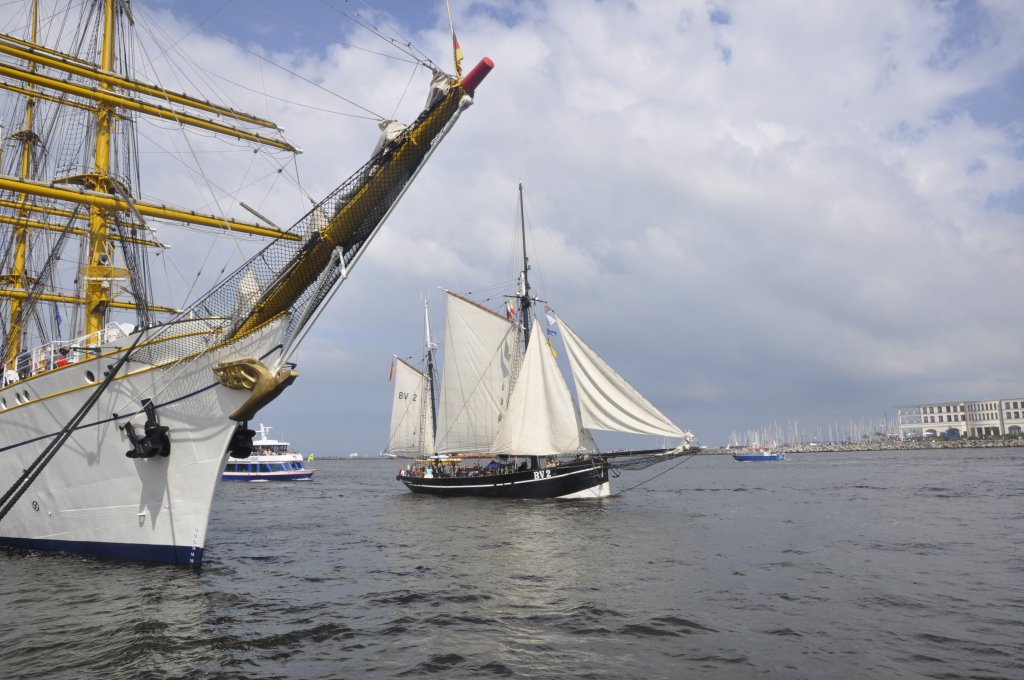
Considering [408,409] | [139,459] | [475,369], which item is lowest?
[139,459]

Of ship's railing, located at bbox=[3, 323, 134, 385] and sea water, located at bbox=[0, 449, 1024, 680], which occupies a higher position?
ship's railing, located at bbox=[3, 323, 134, 385]

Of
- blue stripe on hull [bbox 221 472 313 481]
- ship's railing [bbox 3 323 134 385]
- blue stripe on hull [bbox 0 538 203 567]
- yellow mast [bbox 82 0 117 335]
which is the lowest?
blue stripe on hull [bbox 221 472 313 481]

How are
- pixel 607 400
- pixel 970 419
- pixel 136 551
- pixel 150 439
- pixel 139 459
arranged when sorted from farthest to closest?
pixel 970 419, pixel 607 400, pixel 136 551, pixel 139 459, pixel 150 439

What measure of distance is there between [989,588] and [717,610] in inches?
284

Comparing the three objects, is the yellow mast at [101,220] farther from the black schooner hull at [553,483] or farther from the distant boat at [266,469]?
the distant boat at [266,469]

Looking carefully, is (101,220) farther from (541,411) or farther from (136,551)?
(541,411)

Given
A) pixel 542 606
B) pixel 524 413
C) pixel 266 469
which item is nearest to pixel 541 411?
pixel 524 413

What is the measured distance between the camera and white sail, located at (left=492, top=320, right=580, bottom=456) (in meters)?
40.2

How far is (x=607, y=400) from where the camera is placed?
1497 inches

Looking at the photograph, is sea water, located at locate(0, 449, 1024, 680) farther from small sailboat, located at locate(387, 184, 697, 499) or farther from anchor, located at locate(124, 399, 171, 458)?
small sailboat, located at locate(387, 184, 697, 499)

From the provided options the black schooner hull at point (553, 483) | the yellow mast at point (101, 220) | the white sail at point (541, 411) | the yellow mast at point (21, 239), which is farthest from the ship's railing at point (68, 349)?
the black schooner hull at point (553, 483)

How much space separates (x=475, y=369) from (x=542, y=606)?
35.2 metres

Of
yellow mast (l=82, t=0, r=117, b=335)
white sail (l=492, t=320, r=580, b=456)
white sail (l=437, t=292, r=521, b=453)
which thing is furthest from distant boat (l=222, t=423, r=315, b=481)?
yellow mast (l=82, t=0, r=117, b=335)

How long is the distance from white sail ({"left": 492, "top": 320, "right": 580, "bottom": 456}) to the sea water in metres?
12.6
